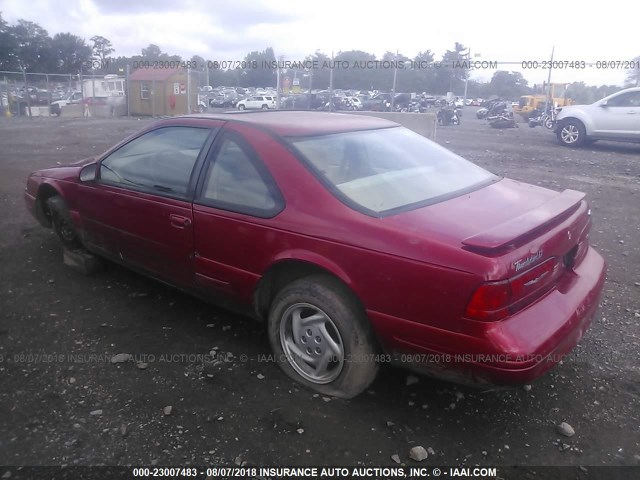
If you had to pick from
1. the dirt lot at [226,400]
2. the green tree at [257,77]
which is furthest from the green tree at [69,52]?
the dirt lot at [226,400]

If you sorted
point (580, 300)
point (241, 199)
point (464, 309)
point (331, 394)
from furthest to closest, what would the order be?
1. point (241, 199)
2. point (331, 394)
3. point (580, 300)
4. point (464, 309)

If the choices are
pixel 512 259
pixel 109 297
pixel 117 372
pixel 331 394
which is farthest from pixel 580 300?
pixel 109 297

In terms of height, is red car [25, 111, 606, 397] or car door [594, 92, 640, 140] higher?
car door [594, 92, 640, 140]

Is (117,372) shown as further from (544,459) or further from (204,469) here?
(544,459)

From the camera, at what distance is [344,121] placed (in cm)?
358

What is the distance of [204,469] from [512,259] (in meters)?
1.67

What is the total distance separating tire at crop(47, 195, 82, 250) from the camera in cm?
447

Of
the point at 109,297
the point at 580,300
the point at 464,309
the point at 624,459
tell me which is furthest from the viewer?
the point at 109,297

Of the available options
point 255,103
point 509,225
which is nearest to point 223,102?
point 255,103

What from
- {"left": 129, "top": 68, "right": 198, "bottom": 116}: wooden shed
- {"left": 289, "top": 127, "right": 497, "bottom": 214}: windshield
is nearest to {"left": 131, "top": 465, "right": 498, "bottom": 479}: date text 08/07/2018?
{"left": 289, "top": 127, "right": 497, "bottom": 214}: windshield

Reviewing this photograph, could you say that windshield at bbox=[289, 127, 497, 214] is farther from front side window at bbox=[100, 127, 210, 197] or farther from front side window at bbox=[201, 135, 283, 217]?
front side window at bbox=[100, 127, 210, 197]

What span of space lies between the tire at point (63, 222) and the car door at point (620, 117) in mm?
12930

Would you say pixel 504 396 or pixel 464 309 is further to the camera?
pixel 504 396

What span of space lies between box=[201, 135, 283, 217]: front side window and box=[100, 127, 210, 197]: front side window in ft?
0.73
